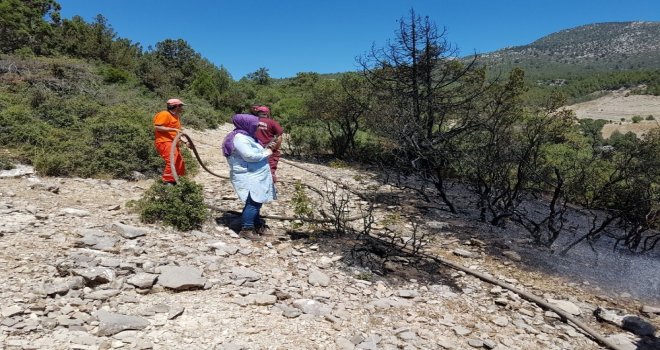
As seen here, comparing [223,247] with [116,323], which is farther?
[223,247]

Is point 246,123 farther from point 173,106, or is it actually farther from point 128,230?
point 128,230

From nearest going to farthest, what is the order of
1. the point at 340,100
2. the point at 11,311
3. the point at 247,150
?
the point at 11,311 < the point at 247,150 < the point at 340,100

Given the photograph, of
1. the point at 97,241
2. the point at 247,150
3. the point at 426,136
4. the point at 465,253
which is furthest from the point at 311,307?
the point at 426,136

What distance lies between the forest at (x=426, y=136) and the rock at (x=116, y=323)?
15.1 ft

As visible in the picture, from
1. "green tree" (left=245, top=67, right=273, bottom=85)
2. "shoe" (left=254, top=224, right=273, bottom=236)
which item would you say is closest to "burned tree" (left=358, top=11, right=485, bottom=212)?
"shoe" (left=254, top=224, right=273, bottom=236)

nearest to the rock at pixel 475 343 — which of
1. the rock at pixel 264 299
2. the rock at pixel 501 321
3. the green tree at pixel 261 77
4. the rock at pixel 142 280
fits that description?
the rock at pixel 501 321

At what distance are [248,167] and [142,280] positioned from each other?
1782 millimetres

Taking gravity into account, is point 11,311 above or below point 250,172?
below

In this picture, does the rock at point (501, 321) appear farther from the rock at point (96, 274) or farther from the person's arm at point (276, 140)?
the person's arm at point (276, 140)

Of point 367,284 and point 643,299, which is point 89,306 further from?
point 643,299

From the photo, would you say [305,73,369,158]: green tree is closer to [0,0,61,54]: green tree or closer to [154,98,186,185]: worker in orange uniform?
[154,98,186,185]: worker in orange uniform

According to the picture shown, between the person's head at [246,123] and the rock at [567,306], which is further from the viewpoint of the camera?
the person's head at [246,123]

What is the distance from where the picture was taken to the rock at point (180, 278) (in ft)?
11.3

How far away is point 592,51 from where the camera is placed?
106 metres
